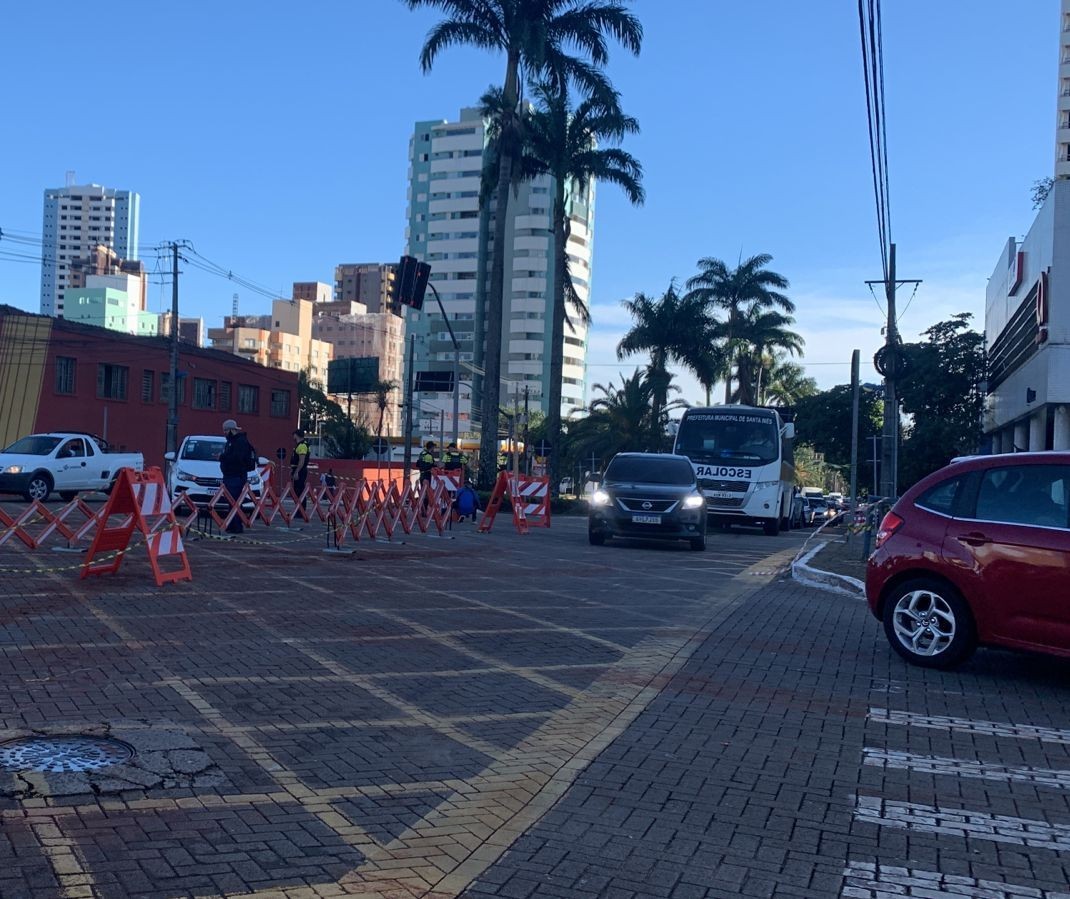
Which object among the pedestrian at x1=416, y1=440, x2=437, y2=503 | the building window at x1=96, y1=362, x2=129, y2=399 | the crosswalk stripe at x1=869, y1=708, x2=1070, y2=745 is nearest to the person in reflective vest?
the pedestrian at x1=416, y1=440, x2=437, y2=503

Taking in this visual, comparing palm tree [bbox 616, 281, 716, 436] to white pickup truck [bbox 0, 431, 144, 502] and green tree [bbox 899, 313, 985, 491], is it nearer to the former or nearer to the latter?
green tree [bbox 899, 313, 985, 491]

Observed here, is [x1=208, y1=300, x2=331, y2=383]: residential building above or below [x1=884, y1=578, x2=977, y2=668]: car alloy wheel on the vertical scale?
above

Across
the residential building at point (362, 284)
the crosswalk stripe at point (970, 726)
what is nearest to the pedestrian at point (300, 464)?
the crosswalk stripe at point (970, 726)

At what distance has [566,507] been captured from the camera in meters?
35.6

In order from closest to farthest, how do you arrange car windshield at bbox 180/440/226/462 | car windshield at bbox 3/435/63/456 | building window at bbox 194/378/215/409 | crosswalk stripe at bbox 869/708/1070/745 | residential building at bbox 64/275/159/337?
crosswalk stripe at bbox 869/708/1070/745
car windshield at bbox 180/440/226/462
car windshield at bbox 3/435/63/456
building window at bbox 194/378/215/409
residential building at bbox 64/275/159/337

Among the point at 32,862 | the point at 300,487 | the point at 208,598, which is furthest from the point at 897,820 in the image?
the point at 300,487

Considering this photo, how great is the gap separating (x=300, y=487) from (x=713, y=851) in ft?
58.3

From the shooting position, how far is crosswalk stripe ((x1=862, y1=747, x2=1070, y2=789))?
19.0 feet

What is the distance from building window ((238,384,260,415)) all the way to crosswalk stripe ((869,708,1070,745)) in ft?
173

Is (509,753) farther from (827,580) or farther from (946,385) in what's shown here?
(946,385)

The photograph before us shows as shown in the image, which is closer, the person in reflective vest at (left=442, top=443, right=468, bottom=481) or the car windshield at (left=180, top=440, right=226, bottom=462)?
the person in reflective vest at (left=442, top=443, right=468, bottom=481)

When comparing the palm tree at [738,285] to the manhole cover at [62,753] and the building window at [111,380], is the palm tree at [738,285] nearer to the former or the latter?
the building window at [111,380]

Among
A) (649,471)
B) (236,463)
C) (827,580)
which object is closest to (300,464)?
(236,463)

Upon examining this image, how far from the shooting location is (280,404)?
5988 centimetres
